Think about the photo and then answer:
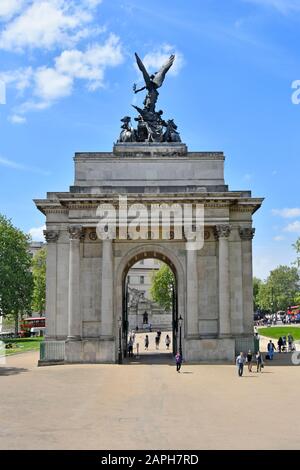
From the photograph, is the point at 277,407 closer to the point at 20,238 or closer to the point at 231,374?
the point at 231,374

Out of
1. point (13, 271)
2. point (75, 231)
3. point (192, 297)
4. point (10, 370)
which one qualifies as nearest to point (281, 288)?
point (13, 271)

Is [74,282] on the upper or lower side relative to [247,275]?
lower

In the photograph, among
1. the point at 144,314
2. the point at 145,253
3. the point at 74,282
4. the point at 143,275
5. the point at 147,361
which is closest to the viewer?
the point at 74,282

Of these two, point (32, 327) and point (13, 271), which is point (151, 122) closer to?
point (13, 271)

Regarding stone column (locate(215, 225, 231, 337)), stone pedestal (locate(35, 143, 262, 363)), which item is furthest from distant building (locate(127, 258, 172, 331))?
stone column (locate(215, 225, 231, 337))

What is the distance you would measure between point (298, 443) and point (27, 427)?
7427mm

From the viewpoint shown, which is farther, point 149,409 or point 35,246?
point 35,246

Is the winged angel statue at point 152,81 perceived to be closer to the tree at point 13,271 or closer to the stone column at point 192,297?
the stone column at point 192,297

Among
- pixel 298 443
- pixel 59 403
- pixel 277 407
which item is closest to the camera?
pixel 298 443

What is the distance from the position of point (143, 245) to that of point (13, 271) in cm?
3336

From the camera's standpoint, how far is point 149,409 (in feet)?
67.0

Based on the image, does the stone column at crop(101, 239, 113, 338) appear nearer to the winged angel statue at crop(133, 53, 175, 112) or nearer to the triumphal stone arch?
the triumphal stone arch

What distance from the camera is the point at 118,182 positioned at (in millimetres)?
43469

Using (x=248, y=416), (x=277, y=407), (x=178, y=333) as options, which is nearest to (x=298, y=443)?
(x=248, y=416)
